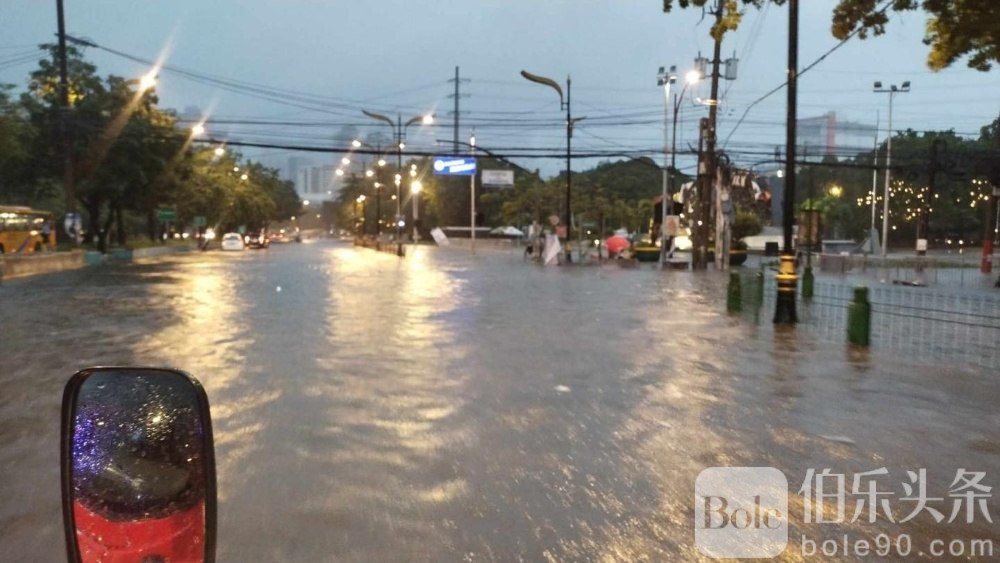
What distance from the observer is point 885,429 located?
808 centimetres

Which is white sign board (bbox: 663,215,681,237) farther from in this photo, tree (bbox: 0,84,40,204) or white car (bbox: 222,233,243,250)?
white car (bbox: 222,233,243,250)

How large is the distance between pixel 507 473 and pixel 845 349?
27.5 feet

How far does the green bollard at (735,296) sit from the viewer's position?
62.8ft

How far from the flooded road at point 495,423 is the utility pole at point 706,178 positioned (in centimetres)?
1886

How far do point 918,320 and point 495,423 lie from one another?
12729mm

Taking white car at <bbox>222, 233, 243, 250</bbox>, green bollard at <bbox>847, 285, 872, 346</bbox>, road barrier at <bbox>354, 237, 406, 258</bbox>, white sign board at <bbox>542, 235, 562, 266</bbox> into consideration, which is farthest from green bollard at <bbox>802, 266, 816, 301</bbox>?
white car at <bbox>222, 233, 243, 250</bbox>

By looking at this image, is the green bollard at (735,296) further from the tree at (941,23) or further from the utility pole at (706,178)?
the utility pole at (706,178)

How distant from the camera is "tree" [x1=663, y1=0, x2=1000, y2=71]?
11367 mm

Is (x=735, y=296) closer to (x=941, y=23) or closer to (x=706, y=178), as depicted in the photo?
(x=941, y=23)

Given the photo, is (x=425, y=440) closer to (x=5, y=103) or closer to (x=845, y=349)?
(x=845, y=349)

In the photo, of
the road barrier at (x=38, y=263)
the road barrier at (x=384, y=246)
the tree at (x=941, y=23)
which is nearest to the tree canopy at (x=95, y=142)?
the road barrier at (x=38, y=263)

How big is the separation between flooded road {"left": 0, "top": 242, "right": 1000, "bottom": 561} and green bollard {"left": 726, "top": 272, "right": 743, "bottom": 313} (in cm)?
124

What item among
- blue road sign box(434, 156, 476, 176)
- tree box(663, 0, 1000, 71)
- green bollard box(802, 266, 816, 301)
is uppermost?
blue road sign box(434, 156, 476, 176)

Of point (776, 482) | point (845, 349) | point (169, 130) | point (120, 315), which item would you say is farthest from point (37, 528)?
point (169, 130)
